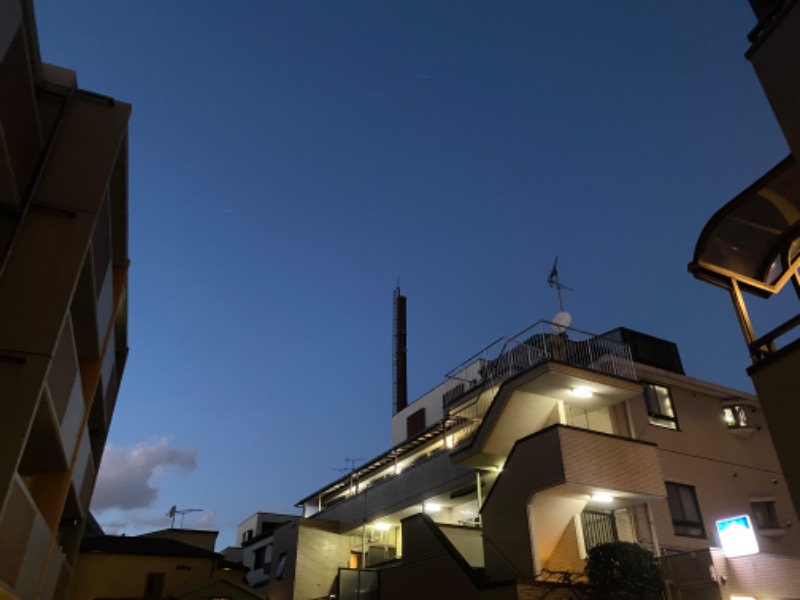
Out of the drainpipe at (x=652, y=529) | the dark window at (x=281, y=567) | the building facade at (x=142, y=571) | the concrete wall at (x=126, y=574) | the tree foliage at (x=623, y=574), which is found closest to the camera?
the tree foliage at (x=623, y=574)

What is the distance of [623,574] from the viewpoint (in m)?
13.0

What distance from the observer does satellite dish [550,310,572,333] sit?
19.6 m

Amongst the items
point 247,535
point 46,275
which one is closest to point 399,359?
point 247,535

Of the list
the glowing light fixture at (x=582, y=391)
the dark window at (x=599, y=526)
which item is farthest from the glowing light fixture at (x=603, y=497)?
the glowing light fixture at (x=582, y=391)

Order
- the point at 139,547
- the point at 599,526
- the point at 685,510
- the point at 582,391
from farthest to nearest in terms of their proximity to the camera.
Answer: the point at 139,547, the point at 582,391, the point at 685,510, the point at 599,526

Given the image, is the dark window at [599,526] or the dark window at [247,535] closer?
the dark window at [599,526]

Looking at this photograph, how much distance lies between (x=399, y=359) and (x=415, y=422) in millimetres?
15850

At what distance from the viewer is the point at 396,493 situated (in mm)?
23562

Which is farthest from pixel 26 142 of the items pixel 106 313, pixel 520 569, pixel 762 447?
pixel 762 447

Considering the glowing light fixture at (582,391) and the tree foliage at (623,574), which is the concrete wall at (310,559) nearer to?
the glowing light fixture at (582,391)

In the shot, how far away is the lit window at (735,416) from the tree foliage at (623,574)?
864 centimetres

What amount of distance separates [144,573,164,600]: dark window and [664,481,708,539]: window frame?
80.8ft

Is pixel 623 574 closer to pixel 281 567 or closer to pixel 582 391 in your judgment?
pixel 582 391

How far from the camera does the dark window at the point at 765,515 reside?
18500 mm
